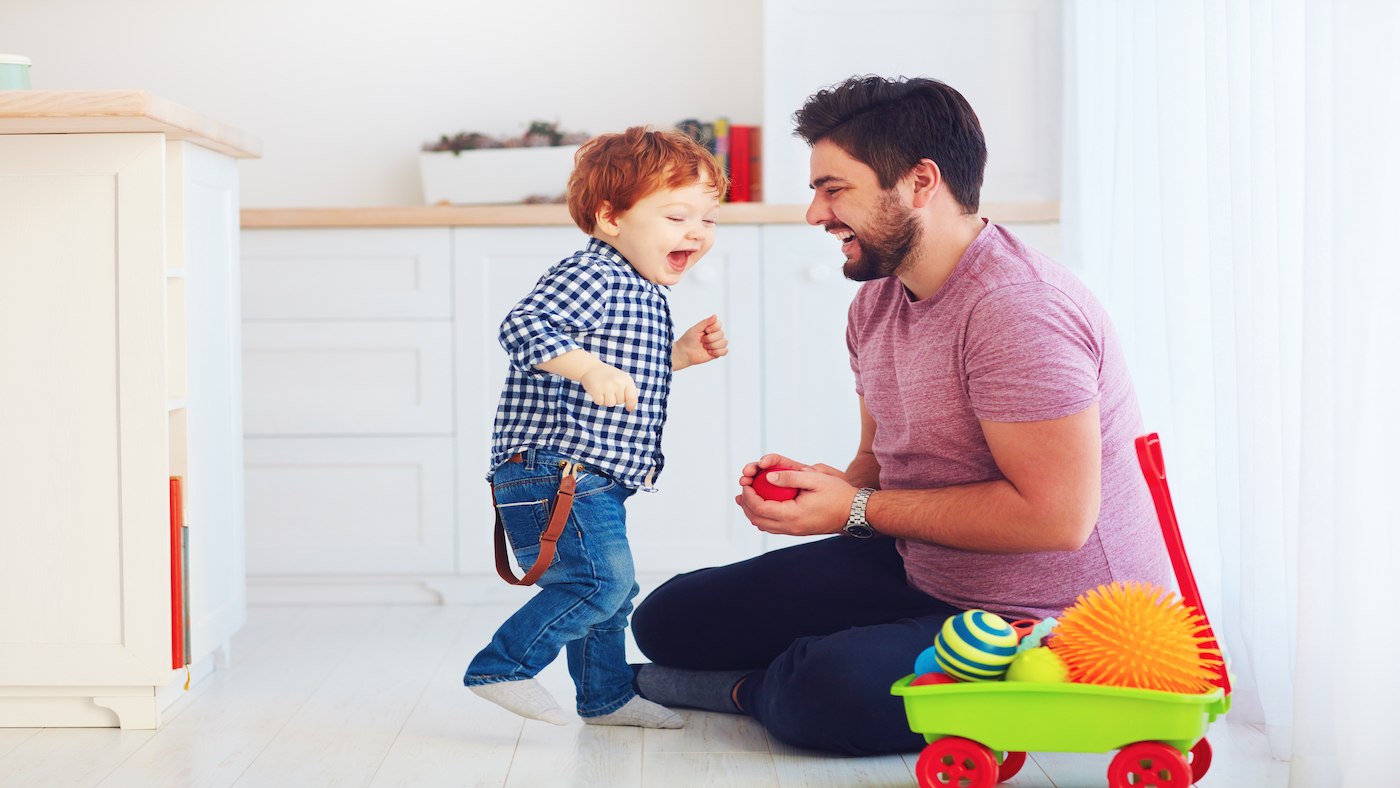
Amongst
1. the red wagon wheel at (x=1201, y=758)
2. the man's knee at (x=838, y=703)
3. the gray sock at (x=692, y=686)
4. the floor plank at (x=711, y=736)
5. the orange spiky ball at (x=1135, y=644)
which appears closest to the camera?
the orange spiky ball at (x=1135, y=644)

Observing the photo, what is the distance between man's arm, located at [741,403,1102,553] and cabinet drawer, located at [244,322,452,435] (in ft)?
3.43

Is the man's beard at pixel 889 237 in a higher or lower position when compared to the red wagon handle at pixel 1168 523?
higher

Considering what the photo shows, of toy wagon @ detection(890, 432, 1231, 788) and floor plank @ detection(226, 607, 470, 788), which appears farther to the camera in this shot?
floor plank @ detection(226, 607, 470, 788)

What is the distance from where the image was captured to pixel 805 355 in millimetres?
2193

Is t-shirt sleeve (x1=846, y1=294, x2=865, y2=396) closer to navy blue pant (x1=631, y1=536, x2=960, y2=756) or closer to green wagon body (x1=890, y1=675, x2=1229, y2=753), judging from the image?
navy blue pant (x1=631, y1=536, x2=960, y2=756)

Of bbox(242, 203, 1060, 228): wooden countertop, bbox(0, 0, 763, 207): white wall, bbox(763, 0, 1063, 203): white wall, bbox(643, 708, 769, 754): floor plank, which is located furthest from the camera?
bbox(0, 0, 763, 207): white wall

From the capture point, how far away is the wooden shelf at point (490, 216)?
2111 millimetres

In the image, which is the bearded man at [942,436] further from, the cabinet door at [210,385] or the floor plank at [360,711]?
the cabinet door at [210,385]

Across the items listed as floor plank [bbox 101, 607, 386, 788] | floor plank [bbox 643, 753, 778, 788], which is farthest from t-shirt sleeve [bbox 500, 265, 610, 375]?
floor plank [bbox 101, 607, 386, 788]

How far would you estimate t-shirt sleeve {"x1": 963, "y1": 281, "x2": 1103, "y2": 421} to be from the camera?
1136 millimetres

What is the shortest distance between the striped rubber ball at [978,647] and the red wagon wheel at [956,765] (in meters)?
0.07

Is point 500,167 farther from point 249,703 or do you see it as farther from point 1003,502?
point 1003,502

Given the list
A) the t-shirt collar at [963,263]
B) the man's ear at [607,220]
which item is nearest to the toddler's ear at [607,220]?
the man's ear at [607,220]

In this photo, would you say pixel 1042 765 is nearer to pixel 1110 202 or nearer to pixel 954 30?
pixel 1110 202
